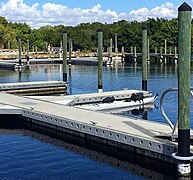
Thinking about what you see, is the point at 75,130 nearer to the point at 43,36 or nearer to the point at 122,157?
the point at 122,157

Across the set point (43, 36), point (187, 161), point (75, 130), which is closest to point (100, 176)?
point (187, 161)

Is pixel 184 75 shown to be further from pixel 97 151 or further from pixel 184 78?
pixel 97 151

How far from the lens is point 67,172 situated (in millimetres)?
15453

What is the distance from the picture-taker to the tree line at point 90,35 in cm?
10775

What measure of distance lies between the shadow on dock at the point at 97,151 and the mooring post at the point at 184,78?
4.29ft

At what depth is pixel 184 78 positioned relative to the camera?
547 inches

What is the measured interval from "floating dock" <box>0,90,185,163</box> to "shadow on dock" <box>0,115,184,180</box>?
23cm

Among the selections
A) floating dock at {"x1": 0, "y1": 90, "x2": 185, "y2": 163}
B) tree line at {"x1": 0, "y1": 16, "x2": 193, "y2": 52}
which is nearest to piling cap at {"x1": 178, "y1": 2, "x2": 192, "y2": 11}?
floating dock at {"x1": 0, "y1": 90, "x2": 185, "y2": 163}

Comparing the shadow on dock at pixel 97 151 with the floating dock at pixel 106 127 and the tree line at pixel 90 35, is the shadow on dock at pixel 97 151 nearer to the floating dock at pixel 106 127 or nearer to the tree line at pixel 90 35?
the floating dock at pixel 106 127

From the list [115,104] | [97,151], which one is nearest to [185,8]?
[97,151]

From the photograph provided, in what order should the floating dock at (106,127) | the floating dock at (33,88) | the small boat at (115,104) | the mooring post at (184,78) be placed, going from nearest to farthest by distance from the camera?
the mooring post at (184,78)
the floating dock at (106,127)
the small boat at (115,104)
the floating dock at (33,88)

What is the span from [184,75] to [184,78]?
9 cm

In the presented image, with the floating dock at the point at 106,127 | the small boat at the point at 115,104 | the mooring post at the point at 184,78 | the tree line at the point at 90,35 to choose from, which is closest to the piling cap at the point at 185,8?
the mooring post at the point at 184,78

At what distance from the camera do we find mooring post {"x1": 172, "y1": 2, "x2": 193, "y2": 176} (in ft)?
45.3
